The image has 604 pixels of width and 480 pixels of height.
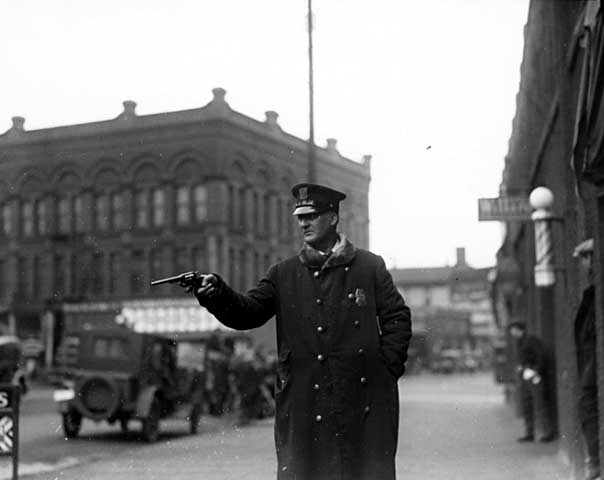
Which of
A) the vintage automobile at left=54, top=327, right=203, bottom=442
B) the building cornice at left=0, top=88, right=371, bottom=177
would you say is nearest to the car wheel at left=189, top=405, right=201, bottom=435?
the vintage automobile at left=54, top=327, right=203, bottom=442

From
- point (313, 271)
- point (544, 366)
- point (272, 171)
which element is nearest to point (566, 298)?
point (544, 366)

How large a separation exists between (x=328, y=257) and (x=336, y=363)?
55cm

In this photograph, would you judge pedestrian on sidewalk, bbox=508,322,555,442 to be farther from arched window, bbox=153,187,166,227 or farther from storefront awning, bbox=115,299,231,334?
arched window, bbox=153,187,166,227

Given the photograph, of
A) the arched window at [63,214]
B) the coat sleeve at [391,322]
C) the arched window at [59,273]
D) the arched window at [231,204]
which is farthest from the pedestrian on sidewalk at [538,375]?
the arched window at [59,273]

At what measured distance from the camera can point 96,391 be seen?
1623 cm

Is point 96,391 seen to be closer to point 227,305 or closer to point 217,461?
point 217,461

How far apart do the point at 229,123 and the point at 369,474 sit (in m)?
28.1

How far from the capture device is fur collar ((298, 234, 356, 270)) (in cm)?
539

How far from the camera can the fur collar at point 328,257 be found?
5.39m

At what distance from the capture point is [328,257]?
17.7 ft

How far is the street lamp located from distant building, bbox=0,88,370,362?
59.4 ft

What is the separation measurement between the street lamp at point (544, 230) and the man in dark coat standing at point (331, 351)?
4.96 metres

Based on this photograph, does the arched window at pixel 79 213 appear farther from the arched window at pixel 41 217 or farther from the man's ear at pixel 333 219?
the man's ear at pixel 333 219

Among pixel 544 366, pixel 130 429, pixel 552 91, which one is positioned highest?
pixel 552 91
